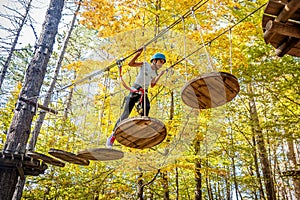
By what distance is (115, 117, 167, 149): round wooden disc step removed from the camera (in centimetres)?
272

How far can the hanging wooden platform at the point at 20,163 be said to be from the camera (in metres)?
3.83

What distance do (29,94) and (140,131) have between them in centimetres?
268

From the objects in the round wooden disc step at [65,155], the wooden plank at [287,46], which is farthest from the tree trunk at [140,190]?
the wooden plank at [287,46]

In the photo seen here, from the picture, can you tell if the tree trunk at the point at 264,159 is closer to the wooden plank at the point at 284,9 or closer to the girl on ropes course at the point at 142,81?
the girl on ropes course at the point at 142,81

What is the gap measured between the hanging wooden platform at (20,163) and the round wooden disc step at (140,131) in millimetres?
1682

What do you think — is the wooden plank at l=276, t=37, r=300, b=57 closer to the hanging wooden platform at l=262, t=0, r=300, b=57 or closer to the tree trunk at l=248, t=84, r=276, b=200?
the hanging wooden platform at l=262, t=0, r=300, b=57

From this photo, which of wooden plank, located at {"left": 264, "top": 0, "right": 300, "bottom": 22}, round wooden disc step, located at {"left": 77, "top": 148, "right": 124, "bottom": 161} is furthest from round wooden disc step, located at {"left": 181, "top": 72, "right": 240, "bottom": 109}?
round wooden disc step, located at {"left": 77, "top": 148, "right": 124, "bottom": 161}

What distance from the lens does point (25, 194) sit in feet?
25.4

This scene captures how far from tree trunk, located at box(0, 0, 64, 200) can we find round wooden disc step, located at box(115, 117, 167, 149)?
206cm

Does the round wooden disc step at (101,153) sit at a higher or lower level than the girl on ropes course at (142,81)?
lower

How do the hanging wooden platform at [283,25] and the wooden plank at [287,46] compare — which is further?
the wooden plank at [287,46]

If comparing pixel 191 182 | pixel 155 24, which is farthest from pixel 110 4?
pixel 191 182

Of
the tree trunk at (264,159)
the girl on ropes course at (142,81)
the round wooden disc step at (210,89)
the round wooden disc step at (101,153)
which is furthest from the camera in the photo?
the tree trunk at (264,159)

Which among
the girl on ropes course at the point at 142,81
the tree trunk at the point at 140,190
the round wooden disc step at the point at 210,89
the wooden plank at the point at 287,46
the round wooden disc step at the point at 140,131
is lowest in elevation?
the tree trunk at the point at 140,190
